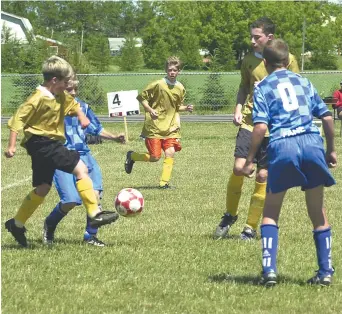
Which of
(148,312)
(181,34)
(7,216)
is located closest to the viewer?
(148,312)

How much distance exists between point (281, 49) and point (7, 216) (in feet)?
16.4

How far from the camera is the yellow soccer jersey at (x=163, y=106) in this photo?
13703 millimetres

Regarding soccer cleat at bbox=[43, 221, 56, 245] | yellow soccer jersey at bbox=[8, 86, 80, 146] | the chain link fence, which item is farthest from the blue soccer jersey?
the chain link fence

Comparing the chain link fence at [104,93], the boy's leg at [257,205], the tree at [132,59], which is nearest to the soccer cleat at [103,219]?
the boy's leg at [257,205]

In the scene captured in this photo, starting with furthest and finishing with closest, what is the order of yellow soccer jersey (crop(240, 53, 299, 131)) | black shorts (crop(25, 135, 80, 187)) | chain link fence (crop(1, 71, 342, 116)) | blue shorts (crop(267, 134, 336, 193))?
chain link fence (crop(1, 71, 342, 116)) < yellow soccer jersey (crop(240, 53, 299, 131)) < black shorts (crop(25, 135, 80, 187)) < blue shorts (crop(267, 134, 336, 193))

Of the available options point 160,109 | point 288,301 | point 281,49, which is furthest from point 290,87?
point 160,109

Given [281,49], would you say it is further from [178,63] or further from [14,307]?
[178,63]

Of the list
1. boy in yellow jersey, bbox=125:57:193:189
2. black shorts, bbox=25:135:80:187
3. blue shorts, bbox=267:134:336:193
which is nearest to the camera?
blue shorts, bbox=267:134:336:193

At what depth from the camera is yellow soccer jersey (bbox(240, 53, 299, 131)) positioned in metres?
8.18

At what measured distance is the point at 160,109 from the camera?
13.9 m

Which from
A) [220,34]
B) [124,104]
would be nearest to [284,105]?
[124,104]

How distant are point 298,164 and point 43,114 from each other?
247 cm

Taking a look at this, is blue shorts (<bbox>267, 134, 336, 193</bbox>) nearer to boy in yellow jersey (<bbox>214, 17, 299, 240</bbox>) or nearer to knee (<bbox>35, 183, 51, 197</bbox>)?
boy in yellow jersey (<bbox>214, 17, 299, 240</bbox>)

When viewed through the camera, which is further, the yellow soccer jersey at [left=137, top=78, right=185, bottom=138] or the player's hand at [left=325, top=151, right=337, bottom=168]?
the yellow soccer jersey at [left=137, top=78, right=185, bottom=138]
